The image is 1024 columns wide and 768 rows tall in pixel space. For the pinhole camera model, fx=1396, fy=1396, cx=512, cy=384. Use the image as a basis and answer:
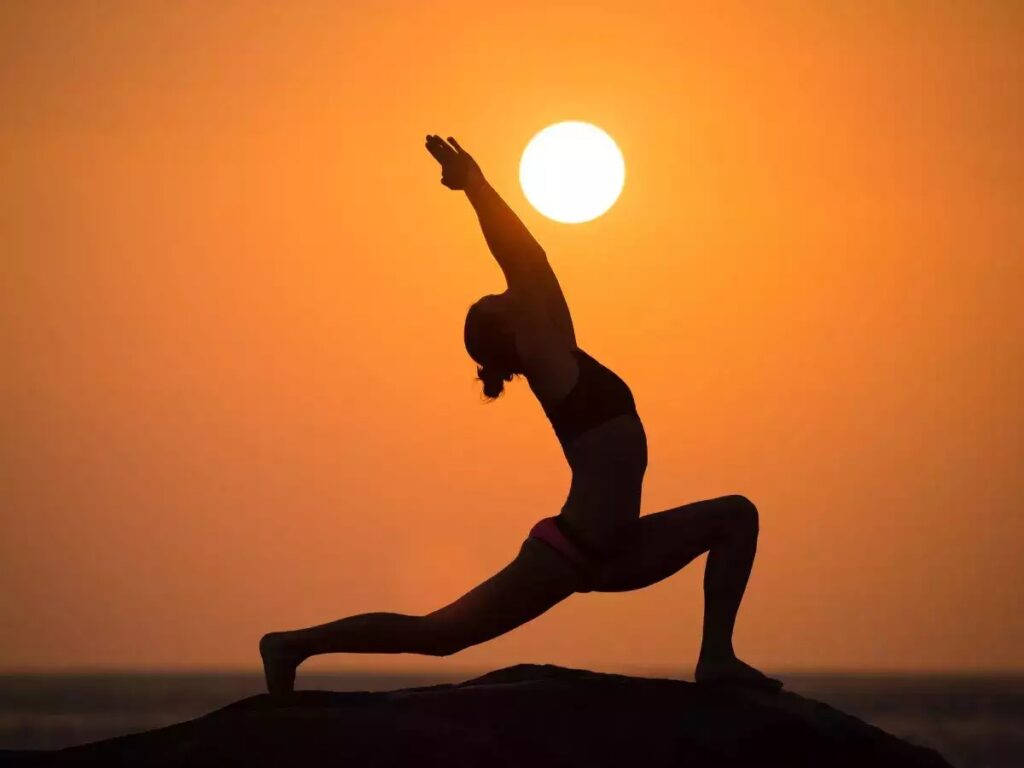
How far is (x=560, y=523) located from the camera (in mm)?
6484

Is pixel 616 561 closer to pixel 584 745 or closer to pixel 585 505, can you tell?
pixel 585 505

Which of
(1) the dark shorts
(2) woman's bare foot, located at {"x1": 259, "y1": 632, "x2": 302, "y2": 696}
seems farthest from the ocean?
(1) the dark shorts

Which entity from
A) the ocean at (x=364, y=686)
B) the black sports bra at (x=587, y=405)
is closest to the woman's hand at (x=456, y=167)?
the black sports bra at (x=587, y=405)

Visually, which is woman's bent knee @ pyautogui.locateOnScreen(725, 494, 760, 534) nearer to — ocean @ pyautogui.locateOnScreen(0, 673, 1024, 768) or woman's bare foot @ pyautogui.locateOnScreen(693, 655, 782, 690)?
woman's bare foot @ pyautogui.locateOnScreen(693, 655, 782, 690)

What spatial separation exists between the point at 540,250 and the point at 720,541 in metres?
1.64

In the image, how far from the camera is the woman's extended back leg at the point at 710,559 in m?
6.59

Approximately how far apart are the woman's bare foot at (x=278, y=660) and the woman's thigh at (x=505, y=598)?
2.24 feet

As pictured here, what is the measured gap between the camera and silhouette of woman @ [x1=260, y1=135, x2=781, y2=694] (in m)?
6.40

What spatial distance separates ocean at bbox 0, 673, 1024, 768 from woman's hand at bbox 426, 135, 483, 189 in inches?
720

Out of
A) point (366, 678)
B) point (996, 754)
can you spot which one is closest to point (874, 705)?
point (996, 754)

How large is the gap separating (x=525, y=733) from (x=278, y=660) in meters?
1.24

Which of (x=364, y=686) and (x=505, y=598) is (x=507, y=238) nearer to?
(x=505, y=598)

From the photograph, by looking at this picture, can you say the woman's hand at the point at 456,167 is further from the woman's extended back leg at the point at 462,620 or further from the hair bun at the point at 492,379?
the woman's extended back leg at the point at 462,620

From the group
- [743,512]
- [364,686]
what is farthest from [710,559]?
[364,686]
